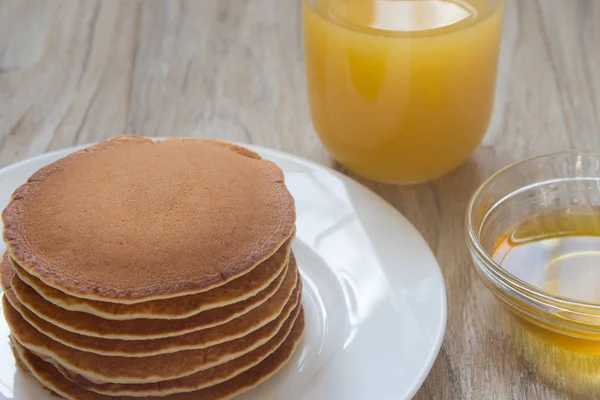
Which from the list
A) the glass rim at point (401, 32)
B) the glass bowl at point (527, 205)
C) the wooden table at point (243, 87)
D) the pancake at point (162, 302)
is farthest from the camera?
the wooden table at point (243, 87)

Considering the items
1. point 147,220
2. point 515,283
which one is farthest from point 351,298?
point 147,220

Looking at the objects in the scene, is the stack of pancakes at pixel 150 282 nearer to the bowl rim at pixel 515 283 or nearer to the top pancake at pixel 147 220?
the top pancake at pixel 147 220

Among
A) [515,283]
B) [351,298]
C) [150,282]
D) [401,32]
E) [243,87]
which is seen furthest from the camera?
[243,87]

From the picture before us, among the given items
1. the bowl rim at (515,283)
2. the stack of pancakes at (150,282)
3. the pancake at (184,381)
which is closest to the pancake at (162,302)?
the stack of pancakes at (150,282)

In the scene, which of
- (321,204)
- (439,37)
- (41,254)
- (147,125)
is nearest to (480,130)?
(439,37)

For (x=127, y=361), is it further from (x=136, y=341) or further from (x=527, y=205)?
(x=527, y=205)

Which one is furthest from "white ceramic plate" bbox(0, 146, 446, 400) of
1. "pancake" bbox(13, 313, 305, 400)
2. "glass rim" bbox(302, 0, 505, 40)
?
Result: "glass rim" bbox(302, 0, 505, 40)
